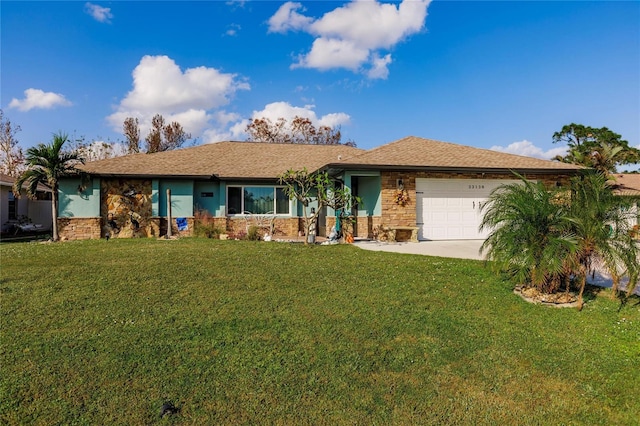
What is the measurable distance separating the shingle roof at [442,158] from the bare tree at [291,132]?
69.1 feet

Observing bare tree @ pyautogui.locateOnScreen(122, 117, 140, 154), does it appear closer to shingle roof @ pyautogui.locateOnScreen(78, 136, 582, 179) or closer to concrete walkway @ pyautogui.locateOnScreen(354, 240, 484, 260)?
shingle roof @ pyautogui.locateOnScreen(78, 136, 582, 179)

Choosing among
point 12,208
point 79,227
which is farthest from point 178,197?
Answer: point 12,208

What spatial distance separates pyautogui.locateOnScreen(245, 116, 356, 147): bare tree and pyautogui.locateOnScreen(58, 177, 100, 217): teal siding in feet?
72.8

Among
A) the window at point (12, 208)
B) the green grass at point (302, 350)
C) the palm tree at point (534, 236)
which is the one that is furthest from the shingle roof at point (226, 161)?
the green grass at point (302, 350)

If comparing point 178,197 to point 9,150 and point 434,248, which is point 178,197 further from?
point 9,150

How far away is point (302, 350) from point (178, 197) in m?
12.3

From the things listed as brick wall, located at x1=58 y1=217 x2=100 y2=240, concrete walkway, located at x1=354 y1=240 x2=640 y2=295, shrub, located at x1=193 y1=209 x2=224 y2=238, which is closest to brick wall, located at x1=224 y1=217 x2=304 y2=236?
shrub, located at x1=193 y1=209 x2=224 y2=238

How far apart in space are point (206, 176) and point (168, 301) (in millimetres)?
9841

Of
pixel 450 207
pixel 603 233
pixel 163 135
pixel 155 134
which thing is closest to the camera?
pixel 603 233

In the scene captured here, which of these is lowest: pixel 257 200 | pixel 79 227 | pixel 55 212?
pixel 79 227

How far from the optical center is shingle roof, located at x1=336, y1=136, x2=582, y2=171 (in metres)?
13.6

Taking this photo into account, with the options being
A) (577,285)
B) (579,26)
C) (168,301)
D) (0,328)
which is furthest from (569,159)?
(0,328)

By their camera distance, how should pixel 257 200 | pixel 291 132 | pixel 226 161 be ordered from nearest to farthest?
pixel 257 200 → pixel 226 161 → pixel 291 132

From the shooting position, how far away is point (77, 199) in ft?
48.3
